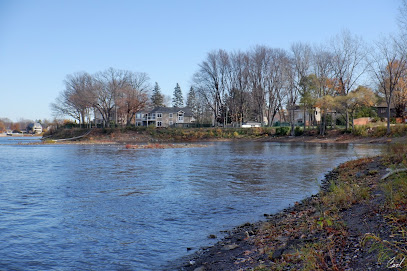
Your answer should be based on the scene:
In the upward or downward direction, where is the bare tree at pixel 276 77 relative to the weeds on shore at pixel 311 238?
upward

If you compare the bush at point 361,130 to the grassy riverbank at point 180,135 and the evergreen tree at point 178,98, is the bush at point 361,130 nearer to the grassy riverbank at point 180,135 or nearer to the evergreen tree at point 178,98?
the grassy riverbank at point 180,135

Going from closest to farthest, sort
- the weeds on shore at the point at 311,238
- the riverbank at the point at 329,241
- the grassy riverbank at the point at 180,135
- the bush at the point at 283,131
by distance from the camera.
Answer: the riverbank at the point at 329,241 < the weeds on shore at the point at 311,238 < the grassy riverbank at the point at 180,135 < the bush at the point at 283,131

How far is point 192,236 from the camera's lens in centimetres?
934

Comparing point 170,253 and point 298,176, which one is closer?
point 170,253

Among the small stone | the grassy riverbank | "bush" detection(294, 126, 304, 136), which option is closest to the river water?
the small stone

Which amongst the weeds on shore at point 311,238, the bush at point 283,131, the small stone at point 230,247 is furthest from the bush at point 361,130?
the small stone at point 230,247

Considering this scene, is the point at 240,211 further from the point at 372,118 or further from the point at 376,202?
the point at 372,118

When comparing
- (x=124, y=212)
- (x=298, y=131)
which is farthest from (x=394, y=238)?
(x=298, y=131)

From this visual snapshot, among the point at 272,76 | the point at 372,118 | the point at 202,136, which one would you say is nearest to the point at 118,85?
the point at 202,136

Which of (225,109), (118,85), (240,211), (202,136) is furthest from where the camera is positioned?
(225,109)

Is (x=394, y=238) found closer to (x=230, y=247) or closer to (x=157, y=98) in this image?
(x=230, y=247)

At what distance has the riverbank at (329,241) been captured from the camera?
17.3ft

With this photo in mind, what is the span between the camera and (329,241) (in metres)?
6.32

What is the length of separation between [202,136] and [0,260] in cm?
6998
